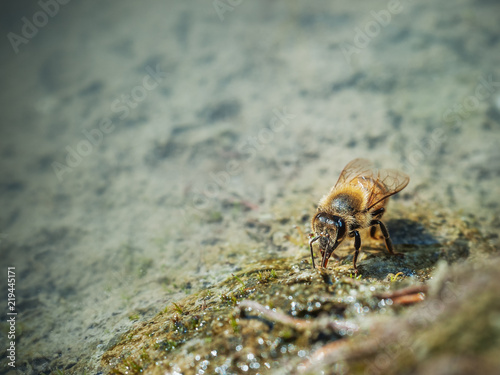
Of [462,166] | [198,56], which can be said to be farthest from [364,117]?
[198,56]

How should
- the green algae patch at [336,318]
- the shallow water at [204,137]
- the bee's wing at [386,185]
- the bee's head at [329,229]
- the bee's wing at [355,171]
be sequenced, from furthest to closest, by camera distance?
the shallow water at [204,137] → the bee's wing at [355,171] → the bee's wing at [386,185] → the bee's head at [329,229] → the green algae patch at [336,318]

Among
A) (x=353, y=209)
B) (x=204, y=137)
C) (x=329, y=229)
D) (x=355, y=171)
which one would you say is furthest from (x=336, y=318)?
(x=204, y=137)

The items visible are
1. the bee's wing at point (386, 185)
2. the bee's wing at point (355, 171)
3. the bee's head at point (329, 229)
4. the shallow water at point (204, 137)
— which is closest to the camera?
the bee's head at point (329, 229)

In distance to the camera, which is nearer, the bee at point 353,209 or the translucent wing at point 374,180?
the bee at point 353,209

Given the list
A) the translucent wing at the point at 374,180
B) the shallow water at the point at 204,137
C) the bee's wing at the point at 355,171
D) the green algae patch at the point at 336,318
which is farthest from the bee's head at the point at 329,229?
the shallow water at the point at 204,137

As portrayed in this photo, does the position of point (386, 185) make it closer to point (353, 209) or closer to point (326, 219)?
point (353, 209)

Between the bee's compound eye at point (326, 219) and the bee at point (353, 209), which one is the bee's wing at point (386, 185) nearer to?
the bee at point (353, 209)

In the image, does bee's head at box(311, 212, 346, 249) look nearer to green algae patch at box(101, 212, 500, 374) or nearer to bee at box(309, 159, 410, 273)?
bee at box(309, 159, 410, 273)
